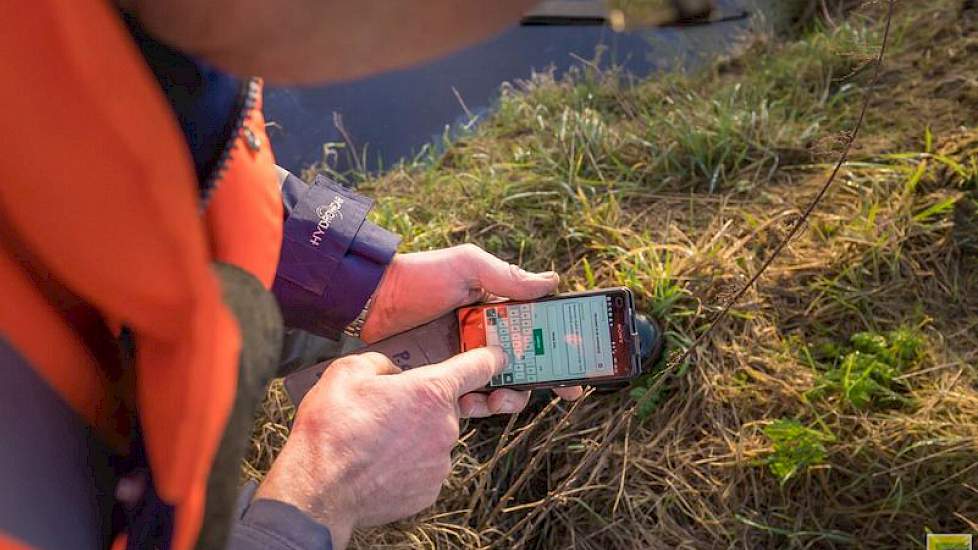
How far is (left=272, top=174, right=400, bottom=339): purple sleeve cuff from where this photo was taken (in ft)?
4.28

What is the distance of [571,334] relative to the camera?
1456mm

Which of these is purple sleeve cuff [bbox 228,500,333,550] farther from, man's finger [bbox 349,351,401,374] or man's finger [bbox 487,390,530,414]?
man's finger [bbox 487,390,530,414]

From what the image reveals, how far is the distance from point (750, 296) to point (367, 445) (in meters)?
1.00

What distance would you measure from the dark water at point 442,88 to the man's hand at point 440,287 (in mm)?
880

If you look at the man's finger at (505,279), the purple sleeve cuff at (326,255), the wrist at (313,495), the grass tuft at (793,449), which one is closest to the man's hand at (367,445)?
the wrist at (313,495)

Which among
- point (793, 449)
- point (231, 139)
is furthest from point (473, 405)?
point (231, 139)

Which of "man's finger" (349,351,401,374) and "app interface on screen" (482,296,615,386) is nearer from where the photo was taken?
"man's finger" (349,351,401,374)

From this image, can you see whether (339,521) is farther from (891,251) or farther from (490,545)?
(891,251)

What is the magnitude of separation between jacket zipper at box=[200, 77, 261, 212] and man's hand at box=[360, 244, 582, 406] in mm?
773

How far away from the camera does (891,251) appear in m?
1.72

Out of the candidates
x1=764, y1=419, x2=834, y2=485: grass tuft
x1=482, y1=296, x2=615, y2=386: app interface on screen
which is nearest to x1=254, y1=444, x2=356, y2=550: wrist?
x1=482, y1=296, x2=615, y2=386: app interface on screen

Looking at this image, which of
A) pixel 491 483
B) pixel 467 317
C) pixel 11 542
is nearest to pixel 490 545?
pixel 491 483

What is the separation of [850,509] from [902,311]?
47cm

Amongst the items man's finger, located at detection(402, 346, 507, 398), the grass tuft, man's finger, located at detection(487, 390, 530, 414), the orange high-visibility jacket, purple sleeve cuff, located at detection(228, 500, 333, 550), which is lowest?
the grass tuft
